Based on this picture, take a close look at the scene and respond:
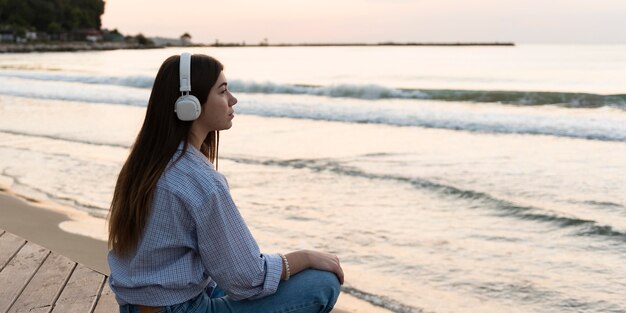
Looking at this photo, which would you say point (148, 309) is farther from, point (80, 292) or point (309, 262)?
point (80, 292)

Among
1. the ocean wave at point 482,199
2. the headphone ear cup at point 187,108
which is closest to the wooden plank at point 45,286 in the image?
the headphone ear cup at point 187,108

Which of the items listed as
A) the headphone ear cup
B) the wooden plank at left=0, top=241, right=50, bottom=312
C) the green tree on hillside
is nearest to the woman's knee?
the headphone ear cup

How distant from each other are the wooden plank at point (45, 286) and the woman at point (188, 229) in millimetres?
1504

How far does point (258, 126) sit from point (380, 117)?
11.3 feet

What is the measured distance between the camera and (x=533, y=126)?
51.3ft

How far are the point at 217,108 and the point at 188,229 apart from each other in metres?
0.39

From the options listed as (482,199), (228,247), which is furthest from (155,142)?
(482,199)

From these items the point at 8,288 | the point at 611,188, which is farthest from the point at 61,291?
the point at 611,188

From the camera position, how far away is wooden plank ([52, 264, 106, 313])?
3.72 m

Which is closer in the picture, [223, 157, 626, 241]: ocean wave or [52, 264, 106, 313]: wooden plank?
[52, 264, 106, 313]: wooden plank

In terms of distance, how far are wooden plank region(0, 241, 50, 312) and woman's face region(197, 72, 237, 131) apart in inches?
77.9

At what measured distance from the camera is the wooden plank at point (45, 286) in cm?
374

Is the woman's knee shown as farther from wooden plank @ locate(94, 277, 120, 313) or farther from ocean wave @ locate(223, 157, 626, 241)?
ocean wave @ locate(223, 157, 626, 241)

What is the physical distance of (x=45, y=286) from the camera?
403 centimetres
